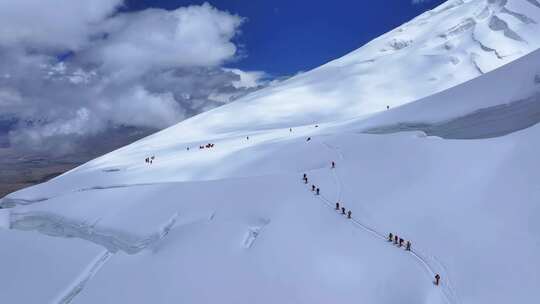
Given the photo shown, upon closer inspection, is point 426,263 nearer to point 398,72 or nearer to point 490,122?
point 490,122

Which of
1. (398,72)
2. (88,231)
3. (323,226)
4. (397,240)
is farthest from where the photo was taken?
(398,72)

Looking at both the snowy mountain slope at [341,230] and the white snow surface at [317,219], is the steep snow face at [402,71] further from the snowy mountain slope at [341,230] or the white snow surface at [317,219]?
the snowy mountain slope at [341,230]

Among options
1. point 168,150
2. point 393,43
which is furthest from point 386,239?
point 393,43

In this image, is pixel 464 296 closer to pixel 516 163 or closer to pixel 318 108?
pixel 516 163

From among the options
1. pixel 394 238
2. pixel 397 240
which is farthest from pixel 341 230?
pixel 397 240

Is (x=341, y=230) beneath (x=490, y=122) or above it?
beneath

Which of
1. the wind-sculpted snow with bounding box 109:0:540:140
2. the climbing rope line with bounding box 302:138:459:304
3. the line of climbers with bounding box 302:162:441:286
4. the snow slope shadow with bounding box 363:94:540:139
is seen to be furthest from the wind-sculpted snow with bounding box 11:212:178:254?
the wind-sculpted snow with bounding box 109:0:540:140

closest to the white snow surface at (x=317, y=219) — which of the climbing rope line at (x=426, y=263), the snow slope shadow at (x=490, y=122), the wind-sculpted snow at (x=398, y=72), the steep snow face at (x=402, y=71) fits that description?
the climbing rope line at (x=426, y=263)

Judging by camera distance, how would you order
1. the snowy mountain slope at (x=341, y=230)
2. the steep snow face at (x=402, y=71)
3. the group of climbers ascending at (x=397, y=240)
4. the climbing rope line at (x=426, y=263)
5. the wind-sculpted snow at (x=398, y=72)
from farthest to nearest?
the steep snow face at (x=402, y=71) < the wind-sculpted snow at (x=398, y=72) < the group of climbers ascending at (x=397, y=240) < the snowy mountain slope at (x=341, y=230) < the climbing rope line at (x=426, y=263)

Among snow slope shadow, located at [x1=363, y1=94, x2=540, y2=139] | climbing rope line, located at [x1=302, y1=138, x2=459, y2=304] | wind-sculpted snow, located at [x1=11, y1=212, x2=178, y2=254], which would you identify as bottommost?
wind-sculpted snow, located at [x1=11, y1=212, x2=178, y2=254]

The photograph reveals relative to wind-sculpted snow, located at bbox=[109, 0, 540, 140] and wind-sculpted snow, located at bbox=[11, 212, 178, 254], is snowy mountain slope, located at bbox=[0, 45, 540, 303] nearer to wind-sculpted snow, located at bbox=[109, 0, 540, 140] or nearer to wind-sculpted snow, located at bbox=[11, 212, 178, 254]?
wind-sculpted snow, located at bbox=[11, 212, 178, 254]
